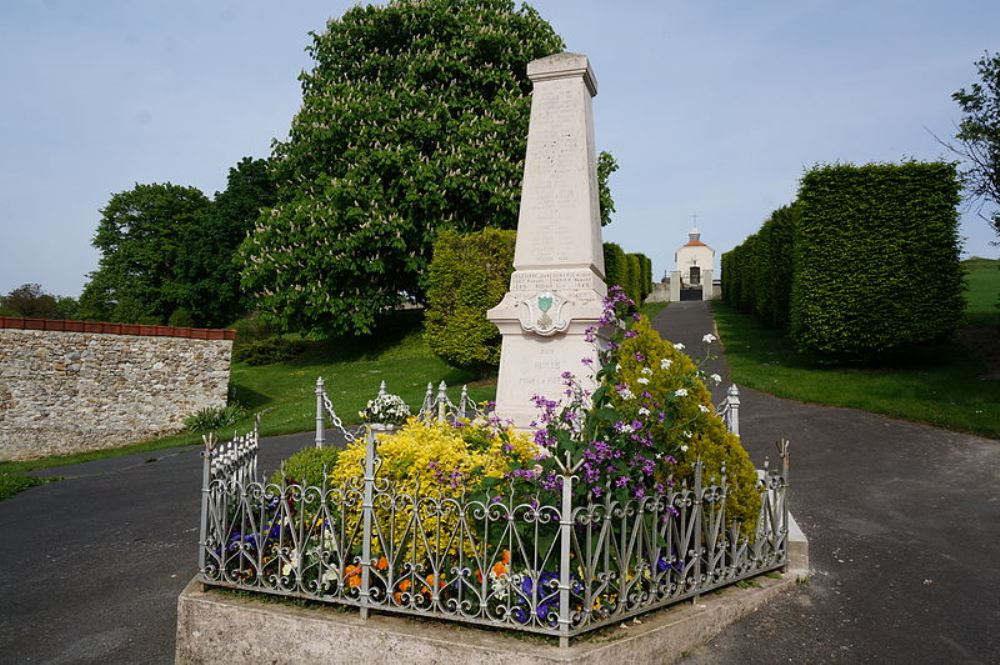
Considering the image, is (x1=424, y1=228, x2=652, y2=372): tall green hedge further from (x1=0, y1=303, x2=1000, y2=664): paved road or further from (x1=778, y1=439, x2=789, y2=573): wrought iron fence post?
(x1=778, y1=439, x2=789, y2=573): wrought iron fence post

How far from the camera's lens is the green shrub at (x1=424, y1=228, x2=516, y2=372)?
601 inches

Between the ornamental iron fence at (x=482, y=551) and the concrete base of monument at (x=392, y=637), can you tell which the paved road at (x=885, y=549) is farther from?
the ornamental iron fence at (x=482, y=551)

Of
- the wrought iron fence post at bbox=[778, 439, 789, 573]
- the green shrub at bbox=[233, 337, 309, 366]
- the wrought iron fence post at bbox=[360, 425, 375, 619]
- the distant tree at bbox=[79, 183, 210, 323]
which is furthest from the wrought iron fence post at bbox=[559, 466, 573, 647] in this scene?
the distant tree at bbox=[79, 183, 210, 323]

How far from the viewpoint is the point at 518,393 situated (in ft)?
21.5

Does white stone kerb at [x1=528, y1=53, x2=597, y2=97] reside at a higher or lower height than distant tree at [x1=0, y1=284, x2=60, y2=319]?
higher

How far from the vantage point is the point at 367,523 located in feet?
11.9

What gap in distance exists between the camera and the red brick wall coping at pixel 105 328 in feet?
41.7

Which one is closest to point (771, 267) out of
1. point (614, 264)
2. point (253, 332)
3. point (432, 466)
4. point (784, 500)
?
point (614, 264)

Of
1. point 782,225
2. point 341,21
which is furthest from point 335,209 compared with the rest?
point 782,225

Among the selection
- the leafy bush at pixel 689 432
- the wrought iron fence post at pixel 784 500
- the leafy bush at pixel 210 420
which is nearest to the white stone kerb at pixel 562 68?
the leafy bush at pixel 689 432

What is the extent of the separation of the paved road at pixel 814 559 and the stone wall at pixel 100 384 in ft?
14.7

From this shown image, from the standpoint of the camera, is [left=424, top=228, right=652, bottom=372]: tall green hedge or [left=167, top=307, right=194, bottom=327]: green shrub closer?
[left=424, top=228, right=652, bottom=372]: tall green hedge

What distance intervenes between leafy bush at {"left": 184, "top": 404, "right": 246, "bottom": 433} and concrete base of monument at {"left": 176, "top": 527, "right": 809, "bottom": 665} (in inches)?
437

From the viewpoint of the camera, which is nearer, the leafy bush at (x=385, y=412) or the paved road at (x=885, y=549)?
the paved road at (x=885, y=549)
